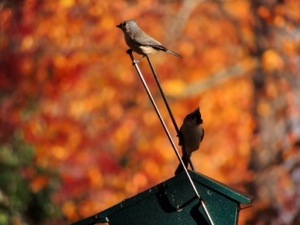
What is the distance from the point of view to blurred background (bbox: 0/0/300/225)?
1223 cm

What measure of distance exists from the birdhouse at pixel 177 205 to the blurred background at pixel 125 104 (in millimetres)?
4417

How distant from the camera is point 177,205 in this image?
427 cm

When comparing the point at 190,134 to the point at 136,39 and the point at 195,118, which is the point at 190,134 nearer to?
the point at 195,118

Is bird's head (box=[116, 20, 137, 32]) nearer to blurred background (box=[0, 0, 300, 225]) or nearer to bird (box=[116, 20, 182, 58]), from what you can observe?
bird (box=[116, 20, 182, 58])

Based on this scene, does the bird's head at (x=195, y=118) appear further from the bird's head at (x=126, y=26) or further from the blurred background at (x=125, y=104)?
the blurred background at (x=125, y=104)

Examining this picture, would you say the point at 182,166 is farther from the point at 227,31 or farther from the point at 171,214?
the point at 227,31

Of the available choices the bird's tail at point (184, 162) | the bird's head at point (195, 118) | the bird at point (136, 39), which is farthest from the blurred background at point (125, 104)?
the bird at point (136, 39)

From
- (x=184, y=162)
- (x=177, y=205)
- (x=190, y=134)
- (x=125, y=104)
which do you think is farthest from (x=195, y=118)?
(x=125, y=104)

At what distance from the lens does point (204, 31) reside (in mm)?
21797

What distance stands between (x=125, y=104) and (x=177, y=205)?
16640 mm

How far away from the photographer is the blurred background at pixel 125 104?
12.2 m

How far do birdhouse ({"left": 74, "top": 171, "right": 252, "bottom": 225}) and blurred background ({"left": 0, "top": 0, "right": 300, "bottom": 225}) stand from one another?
14.5 ft

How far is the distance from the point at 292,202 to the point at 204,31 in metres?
10.1

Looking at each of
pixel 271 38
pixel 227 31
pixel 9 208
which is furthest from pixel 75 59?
pixel 9 208
